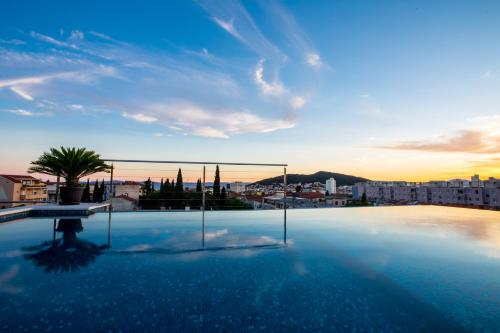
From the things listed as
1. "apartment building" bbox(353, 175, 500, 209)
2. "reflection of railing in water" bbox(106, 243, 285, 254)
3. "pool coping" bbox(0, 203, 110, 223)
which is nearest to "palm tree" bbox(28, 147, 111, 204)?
"pool coping" bbox(0, 203, 110, 223)

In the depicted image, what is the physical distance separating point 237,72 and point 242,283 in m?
6.78

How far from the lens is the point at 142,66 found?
688 centimetres

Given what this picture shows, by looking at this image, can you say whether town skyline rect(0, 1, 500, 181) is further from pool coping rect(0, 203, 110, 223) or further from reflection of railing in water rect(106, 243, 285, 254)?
reflection of railing in water rect(106, 243, 285, 254)

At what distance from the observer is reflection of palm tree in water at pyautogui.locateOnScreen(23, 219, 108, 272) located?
7.37 feet

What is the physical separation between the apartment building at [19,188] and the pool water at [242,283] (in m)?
32.0

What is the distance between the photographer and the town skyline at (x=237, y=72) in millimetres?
5964

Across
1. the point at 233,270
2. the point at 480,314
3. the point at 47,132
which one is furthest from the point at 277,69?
the point at 47,132

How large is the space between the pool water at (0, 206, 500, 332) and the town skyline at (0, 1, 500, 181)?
9.47ft

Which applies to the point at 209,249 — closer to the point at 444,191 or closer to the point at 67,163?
the point at 67,163

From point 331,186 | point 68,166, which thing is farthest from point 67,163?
point 331,186

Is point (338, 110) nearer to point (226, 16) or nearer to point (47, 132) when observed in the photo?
point (226, 16)

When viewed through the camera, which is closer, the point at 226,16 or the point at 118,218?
the point at 118,218

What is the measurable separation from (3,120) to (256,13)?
27.4ft

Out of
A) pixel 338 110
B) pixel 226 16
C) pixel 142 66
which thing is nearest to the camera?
pixel 226 16
